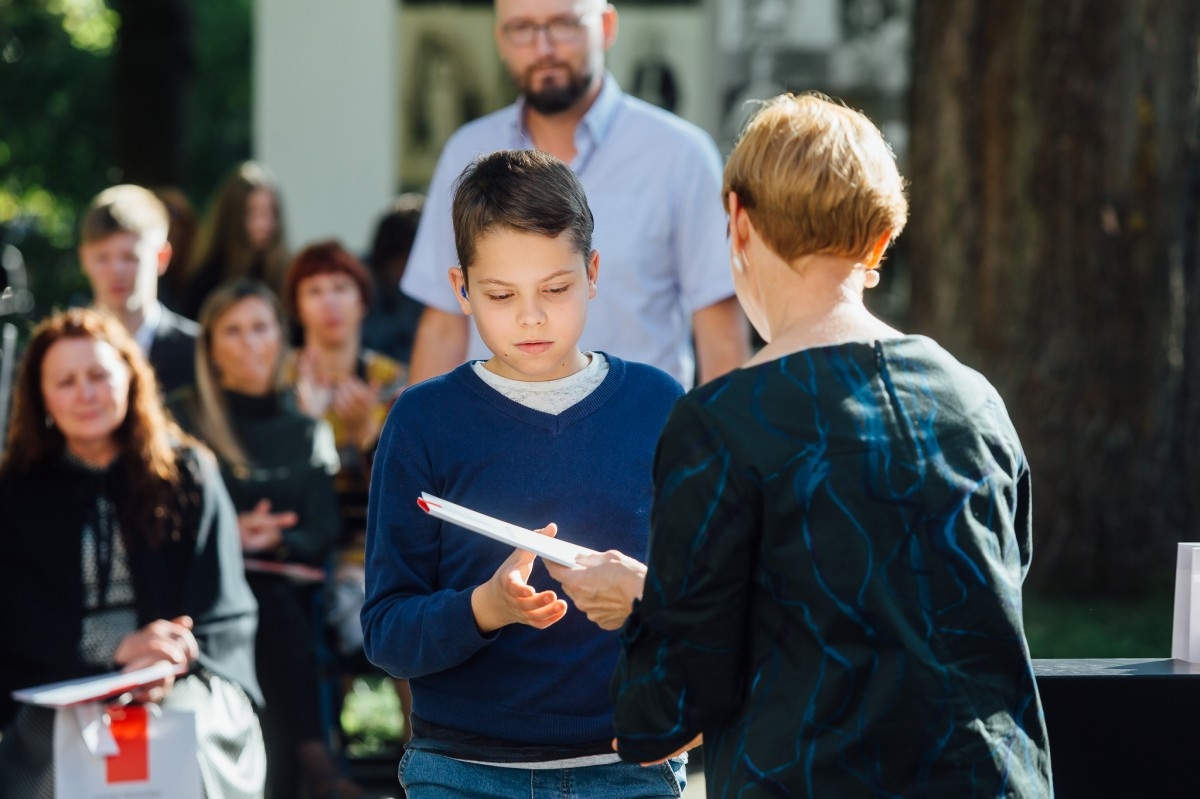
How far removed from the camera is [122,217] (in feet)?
20.4

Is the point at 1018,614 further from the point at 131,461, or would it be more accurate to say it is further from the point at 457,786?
the point at 131,461

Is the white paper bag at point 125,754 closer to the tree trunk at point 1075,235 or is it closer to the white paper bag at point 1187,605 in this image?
the white paper bag at point 1187,605

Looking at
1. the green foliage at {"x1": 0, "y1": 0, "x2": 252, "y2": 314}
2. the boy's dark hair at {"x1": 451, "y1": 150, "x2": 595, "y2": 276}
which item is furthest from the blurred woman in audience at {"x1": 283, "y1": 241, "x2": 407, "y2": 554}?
the green foliage at {"x1": 0, "y1": 0, "x2": 252, "y2": 314}

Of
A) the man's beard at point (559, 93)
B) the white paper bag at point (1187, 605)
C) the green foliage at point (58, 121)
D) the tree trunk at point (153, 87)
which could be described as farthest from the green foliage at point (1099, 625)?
the green foliage at point (58, 121)

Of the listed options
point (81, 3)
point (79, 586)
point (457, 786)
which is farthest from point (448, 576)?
point (81, 3)

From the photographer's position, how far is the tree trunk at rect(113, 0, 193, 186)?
44.4 ft

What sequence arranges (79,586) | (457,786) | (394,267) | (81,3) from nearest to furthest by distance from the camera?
(457,786)
(79,586)
(394,267)
(81,3)

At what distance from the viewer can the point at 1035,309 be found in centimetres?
754

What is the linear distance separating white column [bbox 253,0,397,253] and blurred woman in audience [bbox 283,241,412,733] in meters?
4.35

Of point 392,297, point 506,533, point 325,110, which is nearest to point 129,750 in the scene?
point 506,533

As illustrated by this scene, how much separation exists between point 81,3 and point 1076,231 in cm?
2219

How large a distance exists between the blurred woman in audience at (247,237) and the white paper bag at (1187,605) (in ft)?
17.4

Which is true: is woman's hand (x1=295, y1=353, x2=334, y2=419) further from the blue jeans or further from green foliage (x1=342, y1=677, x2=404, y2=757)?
the blue jeans

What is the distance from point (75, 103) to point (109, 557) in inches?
833
